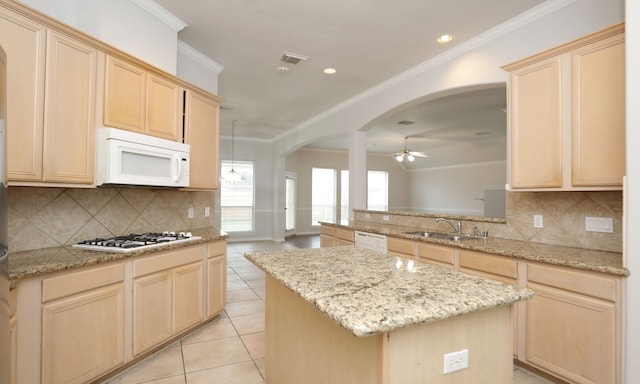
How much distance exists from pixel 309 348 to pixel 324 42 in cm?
300

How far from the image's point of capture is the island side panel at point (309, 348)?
1172mm

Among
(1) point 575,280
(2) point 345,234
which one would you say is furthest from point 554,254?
(2) point 345,234

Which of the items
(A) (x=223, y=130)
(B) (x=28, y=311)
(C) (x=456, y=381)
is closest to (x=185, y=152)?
(B) (x=28, y=311)

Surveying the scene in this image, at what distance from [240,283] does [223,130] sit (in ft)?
14.3

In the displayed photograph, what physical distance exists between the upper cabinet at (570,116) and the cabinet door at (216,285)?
2.81 metres

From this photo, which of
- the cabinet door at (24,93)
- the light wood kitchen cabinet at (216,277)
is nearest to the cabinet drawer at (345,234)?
the light wood kitchen cabinet at (216,277)

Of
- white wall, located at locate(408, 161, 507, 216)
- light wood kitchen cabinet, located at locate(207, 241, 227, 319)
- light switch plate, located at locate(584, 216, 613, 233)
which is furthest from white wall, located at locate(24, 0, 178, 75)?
white wall, located at locate(408, 161, 507, 216)

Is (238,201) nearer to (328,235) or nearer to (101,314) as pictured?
(328,235)

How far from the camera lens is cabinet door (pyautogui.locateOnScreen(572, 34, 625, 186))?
6.59 feet

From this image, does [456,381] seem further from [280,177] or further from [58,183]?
[280,177]

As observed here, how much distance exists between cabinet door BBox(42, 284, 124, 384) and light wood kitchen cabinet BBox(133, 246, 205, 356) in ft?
0.46

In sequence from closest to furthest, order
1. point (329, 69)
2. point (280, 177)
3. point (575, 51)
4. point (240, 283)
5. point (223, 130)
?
point (575, 51) → point (329, 69) → point (240, 283) → point (223, 130) → point (280, 177)

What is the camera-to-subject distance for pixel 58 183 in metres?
2.04

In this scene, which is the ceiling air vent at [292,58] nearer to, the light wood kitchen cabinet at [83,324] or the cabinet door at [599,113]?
the cabinet door at [599,113]
